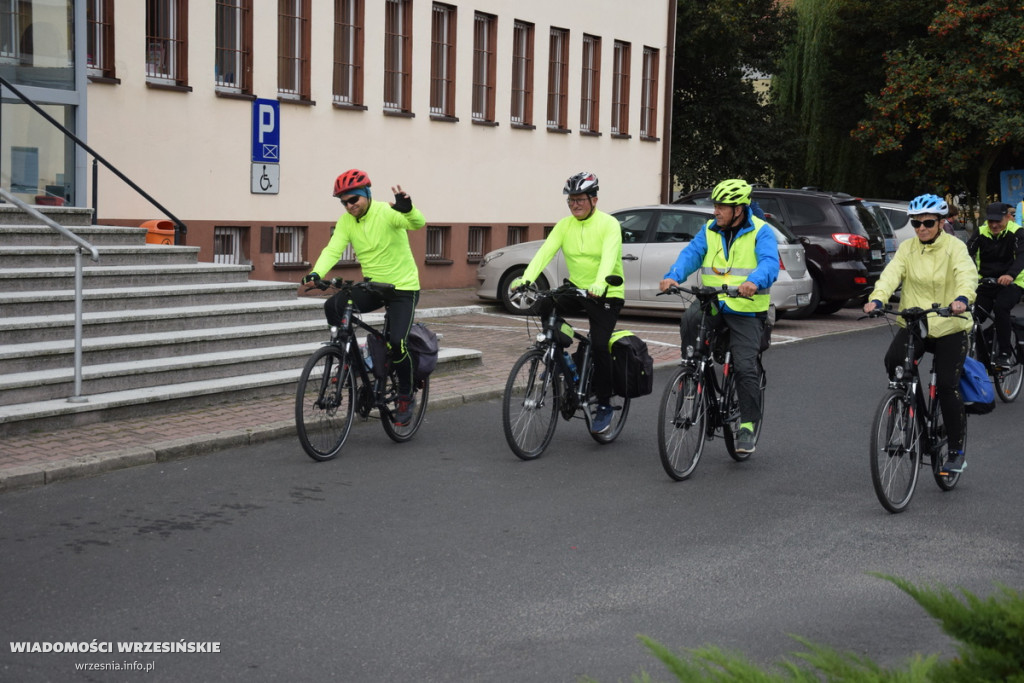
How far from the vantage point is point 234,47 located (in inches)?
742

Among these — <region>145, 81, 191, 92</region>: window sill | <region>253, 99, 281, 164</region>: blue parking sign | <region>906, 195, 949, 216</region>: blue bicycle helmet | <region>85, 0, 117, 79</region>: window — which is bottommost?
<region>906, 195, 949, 216</region>: blue bicycle helmet

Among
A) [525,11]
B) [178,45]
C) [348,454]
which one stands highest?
[525,11]

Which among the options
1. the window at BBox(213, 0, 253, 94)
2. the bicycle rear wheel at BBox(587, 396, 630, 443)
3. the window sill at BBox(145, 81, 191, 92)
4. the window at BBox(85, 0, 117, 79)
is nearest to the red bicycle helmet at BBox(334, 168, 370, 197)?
the bicycle rear wheel at BBox(587, 396, 630, 443)

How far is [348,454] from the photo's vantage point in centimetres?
872

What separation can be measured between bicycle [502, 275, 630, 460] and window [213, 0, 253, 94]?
11382mm

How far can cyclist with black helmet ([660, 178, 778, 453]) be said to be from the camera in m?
8.10

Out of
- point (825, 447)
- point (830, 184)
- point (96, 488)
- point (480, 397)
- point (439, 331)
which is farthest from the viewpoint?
point (830, 184)

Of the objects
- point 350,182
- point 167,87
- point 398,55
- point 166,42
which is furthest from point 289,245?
point 350,182

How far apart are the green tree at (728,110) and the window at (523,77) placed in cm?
1124

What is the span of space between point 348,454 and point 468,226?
1535cm

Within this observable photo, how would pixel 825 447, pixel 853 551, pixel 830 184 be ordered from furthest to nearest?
pixel 830 184 < pixel 825 447 < pixel 853 551

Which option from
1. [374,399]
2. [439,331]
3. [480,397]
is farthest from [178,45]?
[374,399]

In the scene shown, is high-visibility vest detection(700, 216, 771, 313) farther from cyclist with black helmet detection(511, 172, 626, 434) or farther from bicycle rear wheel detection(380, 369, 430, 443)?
bicycle rear wheel detection(380, 369, 430, 443)

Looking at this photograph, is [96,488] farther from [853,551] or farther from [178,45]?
[178,45]
